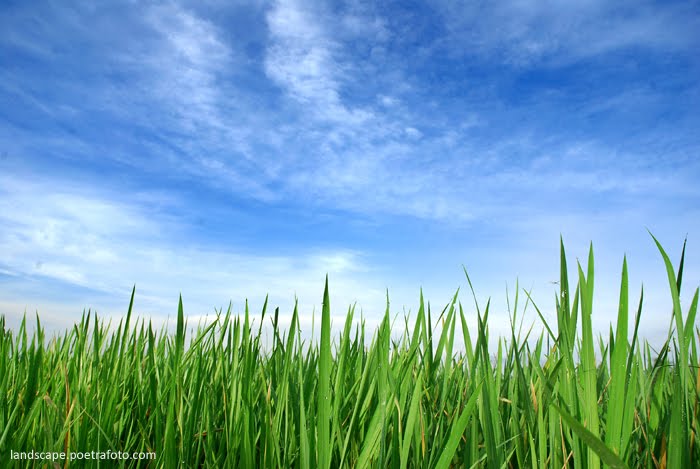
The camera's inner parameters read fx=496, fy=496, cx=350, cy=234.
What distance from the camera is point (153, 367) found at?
186cm

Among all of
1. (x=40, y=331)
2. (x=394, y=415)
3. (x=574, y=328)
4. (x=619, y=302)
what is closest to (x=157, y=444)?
(x=394, y=415)

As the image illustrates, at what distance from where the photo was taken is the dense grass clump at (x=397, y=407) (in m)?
0.95

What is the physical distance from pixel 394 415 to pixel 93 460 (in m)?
0.96

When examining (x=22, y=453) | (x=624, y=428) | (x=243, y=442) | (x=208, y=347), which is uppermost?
(x=208, y=347)

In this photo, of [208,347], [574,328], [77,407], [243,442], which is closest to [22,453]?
[77,407]

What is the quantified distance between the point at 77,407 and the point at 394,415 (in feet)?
3.49

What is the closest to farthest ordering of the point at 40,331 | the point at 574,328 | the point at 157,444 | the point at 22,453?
1. the point at 574,328
2. the point at 157,444
3. the point at 22,453
4. the point at 40,331

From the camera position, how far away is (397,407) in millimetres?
1319

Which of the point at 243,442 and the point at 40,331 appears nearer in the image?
the point at 243,442

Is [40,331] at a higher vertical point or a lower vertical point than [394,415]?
higher

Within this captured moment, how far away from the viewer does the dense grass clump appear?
0.95m

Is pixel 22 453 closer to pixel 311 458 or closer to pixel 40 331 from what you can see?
pixel 311 458

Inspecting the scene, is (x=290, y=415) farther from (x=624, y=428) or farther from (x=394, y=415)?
(x=624, y=428)

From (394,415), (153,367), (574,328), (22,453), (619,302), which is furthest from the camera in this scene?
(153,367)
